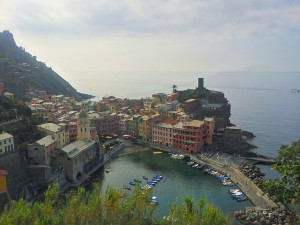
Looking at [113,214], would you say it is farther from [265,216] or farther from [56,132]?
[56,132]

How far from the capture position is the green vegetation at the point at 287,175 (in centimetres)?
892

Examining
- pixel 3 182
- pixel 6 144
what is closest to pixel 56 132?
pixel 6 144

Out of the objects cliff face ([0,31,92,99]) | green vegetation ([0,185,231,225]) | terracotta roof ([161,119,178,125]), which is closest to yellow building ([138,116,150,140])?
terracotta roof ([161,119,178,125])

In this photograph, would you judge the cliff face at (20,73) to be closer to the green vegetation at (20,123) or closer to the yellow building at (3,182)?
the green vegetation at (20,123)

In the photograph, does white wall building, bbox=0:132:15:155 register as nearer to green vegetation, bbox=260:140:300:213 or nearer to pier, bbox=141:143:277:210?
pier, bbox=141:143:277:210

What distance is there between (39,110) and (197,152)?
1056 inches

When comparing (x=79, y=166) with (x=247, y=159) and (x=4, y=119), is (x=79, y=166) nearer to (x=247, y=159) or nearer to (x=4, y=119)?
(x=4, y=119)

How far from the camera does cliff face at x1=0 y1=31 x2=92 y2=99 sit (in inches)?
2778

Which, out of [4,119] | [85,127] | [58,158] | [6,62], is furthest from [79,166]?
[6,62]

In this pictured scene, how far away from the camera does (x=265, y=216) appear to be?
83.2ft

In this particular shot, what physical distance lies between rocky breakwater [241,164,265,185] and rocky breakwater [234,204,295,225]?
25.8 feet

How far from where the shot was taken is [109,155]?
43812mm

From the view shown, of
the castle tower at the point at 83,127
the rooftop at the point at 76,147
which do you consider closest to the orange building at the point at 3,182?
the rooftop at the point at 76,147

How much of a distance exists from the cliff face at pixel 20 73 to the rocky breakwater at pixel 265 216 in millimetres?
58397
